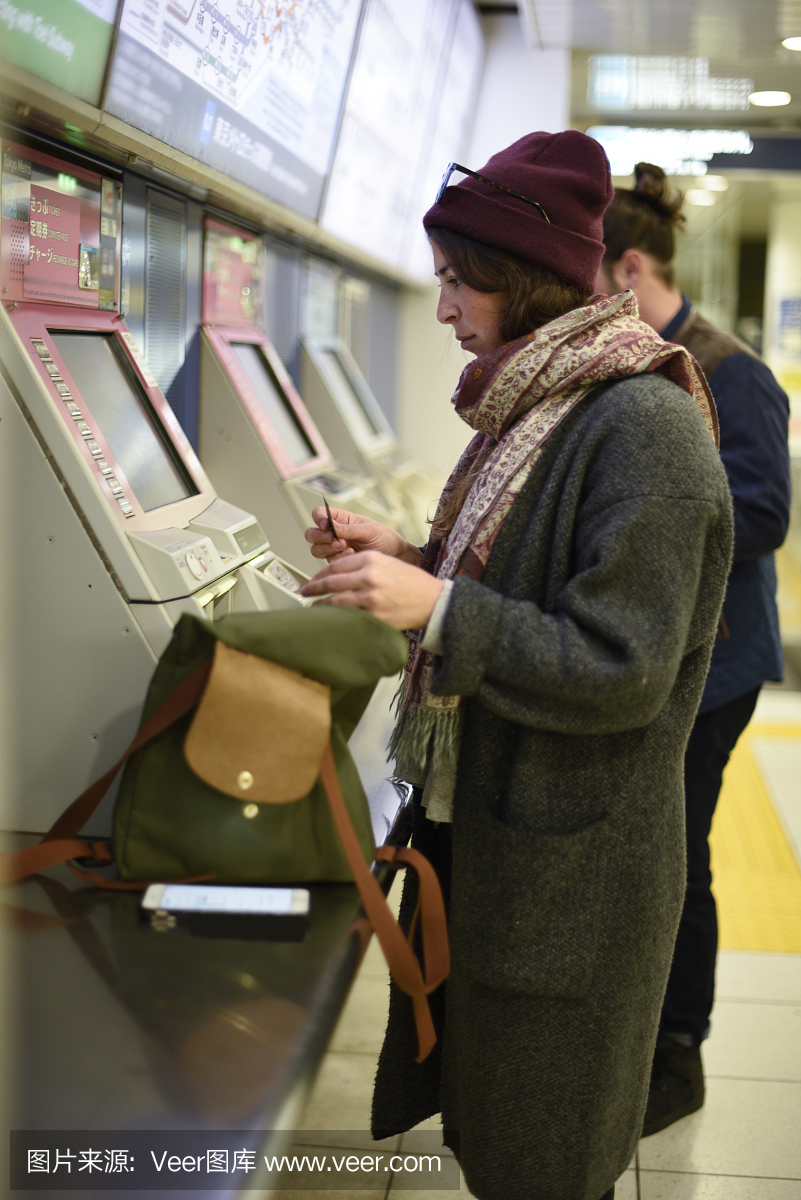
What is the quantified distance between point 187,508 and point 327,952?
85 cm

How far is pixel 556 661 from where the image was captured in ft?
3.55

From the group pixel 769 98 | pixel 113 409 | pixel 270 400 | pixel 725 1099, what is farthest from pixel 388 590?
pixel 769 98

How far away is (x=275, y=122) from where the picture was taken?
7.95 feet

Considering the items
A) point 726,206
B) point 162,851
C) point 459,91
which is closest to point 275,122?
point 162,851

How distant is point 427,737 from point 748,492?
1.09 m

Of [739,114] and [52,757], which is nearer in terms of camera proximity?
[52,757]

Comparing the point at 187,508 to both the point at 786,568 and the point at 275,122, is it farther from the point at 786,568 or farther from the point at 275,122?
the point at 786,568

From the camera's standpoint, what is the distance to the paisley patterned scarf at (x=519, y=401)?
1231 mm

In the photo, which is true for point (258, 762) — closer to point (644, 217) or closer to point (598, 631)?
point (598, 631)

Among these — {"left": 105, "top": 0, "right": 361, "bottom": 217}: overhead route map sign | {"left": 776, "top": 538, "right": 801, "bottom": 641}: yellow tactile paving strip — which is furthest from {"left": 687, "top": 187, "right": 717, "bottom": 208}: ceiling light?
{"left": 105, "top": 0, "right": 361, "bottom": 217}: overhead route map sign

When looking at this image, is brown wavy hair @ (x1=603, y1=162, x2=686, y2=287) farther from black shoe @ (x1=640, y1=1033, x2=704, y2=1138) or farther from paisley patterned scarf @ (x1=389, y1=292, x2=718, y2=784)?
black shoe @ (x1=640, y1=1033, x2=704, y2=1138)

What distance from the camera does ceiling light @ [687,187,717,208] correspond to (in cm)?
649

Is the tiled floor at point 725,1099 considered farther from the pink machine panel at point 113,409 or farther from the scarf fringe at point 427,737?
the pink machine panel at point 113,409

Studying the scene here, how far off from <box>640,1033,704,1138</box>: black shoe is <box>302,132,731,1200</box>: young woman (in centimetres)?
108
